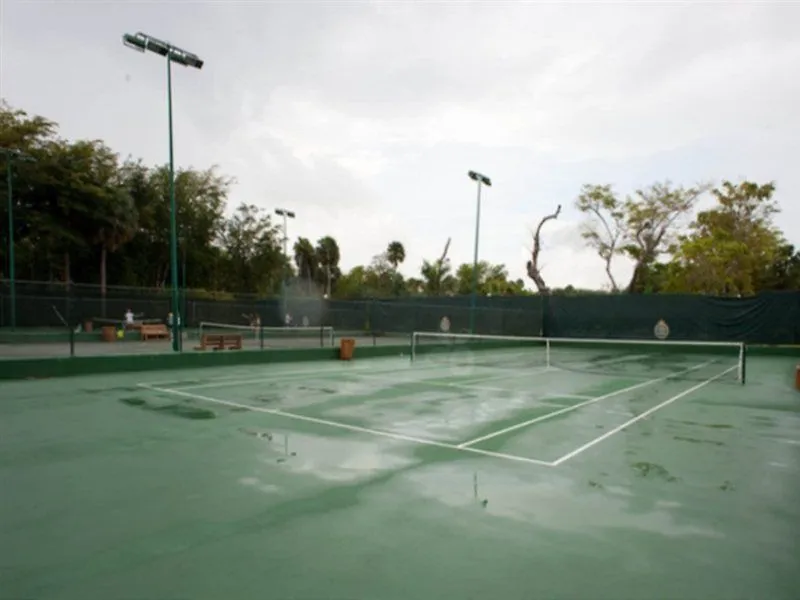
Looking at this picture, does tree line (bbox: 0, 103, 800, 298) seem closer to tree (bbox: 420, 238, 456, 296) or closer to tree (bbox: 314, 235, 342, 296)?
tree (bbox: 420, 238, 456, 296)

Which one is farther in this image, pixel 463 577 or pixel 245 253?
pixel 245 253

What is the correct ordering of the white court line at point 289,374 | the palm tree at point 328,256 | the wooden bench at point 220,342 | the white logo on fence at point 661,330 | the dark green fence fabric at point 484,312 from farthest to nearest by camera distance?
1. the palm tree at point 328,256
2. the white logo on fence at point 661,330
3. the dark green fence fabric at point 484,312
4. the wooden bench at point 220,342
5. the white court line at point 289,374

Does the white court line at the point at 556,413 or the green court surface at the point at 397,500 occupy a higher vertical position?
the green court surface at the point at 397,500

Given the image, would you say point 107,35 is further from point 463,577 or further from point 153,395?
point 463,577

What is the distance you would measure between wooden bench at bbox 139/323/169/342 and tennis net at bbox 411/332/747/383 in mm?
11512

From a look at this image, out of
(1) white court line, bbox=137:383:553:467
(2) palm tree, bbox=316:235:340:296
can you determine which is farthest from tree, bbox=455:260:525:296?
(1) white court line, bbox=137:383:553:467

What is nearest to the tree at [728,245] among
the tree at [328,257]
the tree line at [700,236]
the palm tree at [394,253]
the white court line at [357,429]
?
the tree line at [700,236]

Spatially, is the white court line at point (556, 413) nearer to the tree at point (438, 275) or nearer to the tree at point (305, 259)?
the tree at point (438, 275)

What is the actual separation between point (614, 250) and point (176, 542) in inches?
1606

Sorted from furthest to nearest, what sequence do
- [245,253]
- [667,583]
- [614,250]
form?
[245,253] → [614,250] → [667,583]

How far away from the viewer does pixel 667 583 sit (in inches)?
118

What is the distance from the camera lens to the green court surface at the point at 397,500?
304 centimetres

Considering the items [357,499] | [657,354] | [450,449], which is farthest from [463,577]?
[657,354]

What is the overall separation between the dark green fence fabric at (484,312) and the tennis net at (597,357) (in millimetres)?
704
